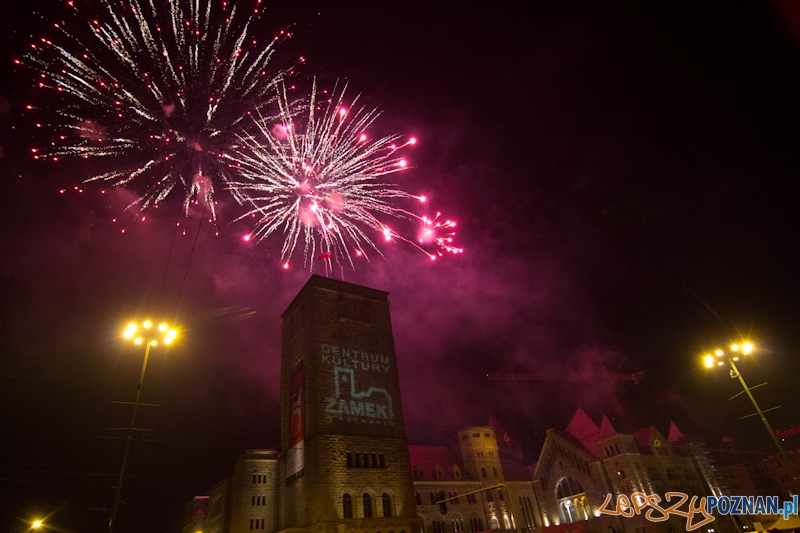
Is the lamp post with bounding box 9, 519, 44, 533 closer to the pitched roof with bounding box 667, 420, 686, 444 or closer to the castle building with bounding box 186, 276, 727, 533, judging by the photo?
the castle building with bounding box 186, 276, 727, 533

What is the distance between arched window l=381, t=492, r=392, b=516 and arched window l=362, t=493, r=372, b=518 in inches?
38.4

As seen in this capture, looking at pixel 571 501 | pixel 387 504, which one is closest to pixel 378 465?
pixel 387 504

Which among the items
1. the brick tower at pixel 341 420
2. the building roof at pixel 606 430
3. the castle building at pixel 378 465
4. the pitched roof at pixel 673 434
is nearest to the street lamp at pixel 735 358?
the castle building at pixel 378 465

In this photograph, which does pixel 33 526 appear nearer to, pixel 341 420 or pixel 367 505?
pixel 341 420

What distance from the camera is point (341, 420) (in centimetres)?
3234

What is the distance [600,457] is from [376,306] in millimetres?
35115

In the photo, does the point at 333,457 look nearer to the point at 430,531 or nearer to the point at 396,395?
the point at 396,395

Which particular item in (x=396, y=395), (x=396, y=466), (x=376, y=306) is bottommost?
(x=396, y=466)

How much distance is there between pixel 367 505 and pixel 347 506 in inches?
60.4

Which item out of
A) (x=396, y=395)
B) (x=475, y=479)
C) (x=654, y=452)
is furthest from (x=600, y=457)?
(x=396, y=395)

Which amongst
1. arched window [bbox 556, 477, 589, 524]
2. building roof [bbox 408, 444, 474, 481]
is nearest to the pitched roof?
arched window [bbox 556, 477, 589, 524]

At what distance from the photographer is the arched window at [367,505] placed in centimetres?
3005

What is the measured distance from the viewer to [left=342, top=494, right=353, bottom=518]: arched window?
29234 mm

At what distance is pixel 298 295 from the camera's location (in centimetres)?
4072
